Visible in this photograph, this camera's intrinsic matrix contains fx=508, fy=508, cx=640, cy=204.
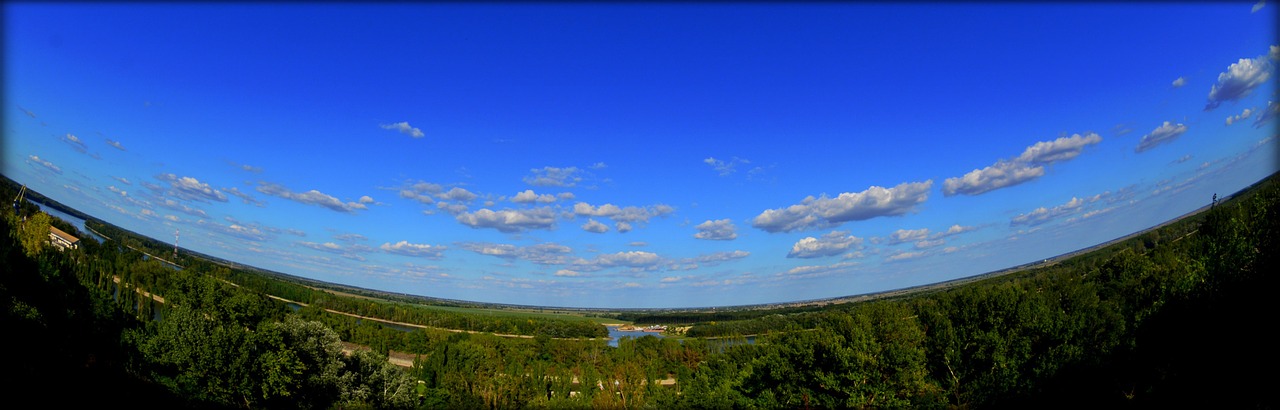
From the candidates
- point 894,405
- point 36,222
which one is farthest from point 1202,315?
point 36,222

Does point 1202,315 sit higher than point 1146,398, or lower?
higher

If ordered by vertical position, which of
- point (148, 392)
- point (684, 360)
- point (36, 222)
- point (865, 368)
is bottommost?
point (684, 360)

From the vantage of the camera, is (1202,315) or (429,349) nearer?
(1202,315)

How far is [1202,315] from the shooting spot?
2644 cm

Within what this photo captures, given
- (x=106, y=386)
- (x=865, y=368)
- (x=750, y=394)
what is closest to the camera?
(x=106, y=386)

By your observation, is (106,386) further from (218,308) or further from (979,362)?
(979,362)

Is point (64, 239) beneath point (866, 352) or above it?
beneath

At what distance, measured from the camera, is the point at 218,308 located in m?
45.1

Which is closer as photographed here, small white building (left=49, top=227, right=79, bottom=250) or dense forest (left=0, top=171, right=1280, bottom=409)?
dense forest (left=0, top=171, right=1280, bottom=409)

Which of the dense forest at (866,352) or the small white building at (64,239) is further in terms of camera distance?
the small white building at (64,239)

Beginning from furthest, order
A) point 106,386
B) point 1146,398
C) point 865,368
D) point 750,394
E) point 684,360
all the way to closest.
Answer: point 684,360 → point 750,394 → point 865,368 → point 106,386 → point 1146,398

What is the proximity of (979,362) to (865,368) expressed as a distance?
1553cm

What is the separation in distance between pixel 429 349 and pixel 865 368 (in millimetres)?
97946

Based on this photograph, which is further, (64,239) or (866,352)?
(64,239)
